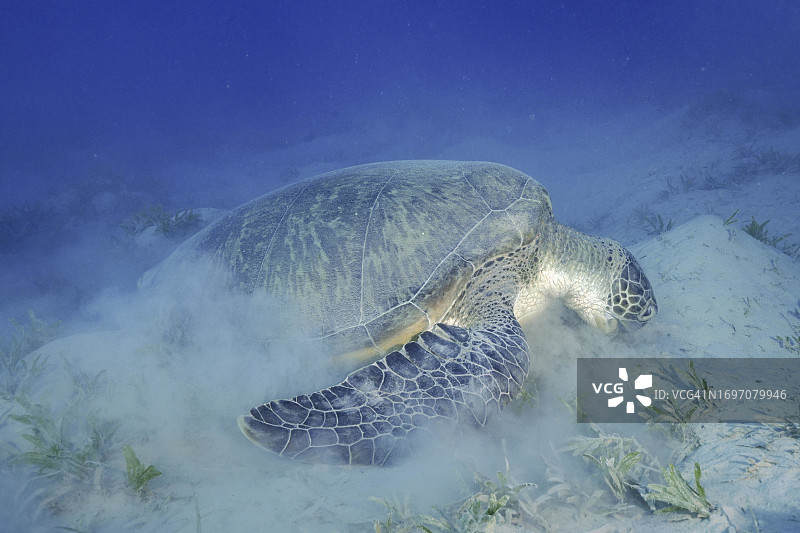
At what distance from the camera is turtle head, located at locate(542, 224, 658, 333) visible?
121 inches

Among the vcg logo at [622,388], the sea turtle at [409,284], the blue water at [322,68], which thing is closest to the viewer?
the sea turtle at [409,284]

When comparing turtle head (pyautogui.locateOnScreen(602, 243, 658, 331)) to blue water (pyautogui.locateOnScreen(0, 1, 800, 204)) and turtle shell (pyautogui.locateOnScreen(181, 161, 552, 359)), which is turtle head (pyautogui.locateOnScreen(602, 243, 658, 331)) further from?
blue water (pyautogui.locateOnScreen(0, 1, 800, 204))

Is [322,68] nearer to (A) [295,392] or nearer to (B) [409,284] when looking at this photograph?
(B) [409,284]

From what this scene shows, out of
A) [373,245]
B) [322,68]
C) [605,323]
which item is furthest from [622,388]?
[322,68]

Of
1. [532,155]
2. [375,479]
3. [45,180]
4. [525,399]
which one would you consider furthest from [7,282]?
[532,155]

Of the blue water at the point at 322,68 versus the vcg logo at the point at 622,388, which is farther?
the blue water at the point at 322,68

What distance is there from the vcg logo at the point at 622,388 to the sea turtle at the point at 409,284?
635 millimetres

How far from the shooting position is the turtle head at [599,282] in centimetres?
307

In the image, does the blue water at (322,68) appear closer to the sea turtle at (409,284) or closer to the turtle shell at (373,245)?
the turtle shell at (373,245)

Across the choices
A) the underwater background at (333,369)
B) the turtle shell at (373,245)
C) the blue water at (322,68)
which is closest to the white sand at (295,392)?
the underwater background at (333,369)

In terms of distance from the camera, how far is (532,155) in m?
14.7

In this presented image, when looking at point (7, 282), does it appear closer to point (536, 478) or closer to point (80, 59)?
point (536, 478)

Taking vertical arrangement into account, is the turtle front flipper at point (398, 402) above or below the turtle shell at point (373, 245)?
below

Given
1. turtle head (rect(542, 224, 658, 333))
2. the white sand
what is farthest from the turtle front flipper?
turtle head (rect(542, 224, 658, 333))
